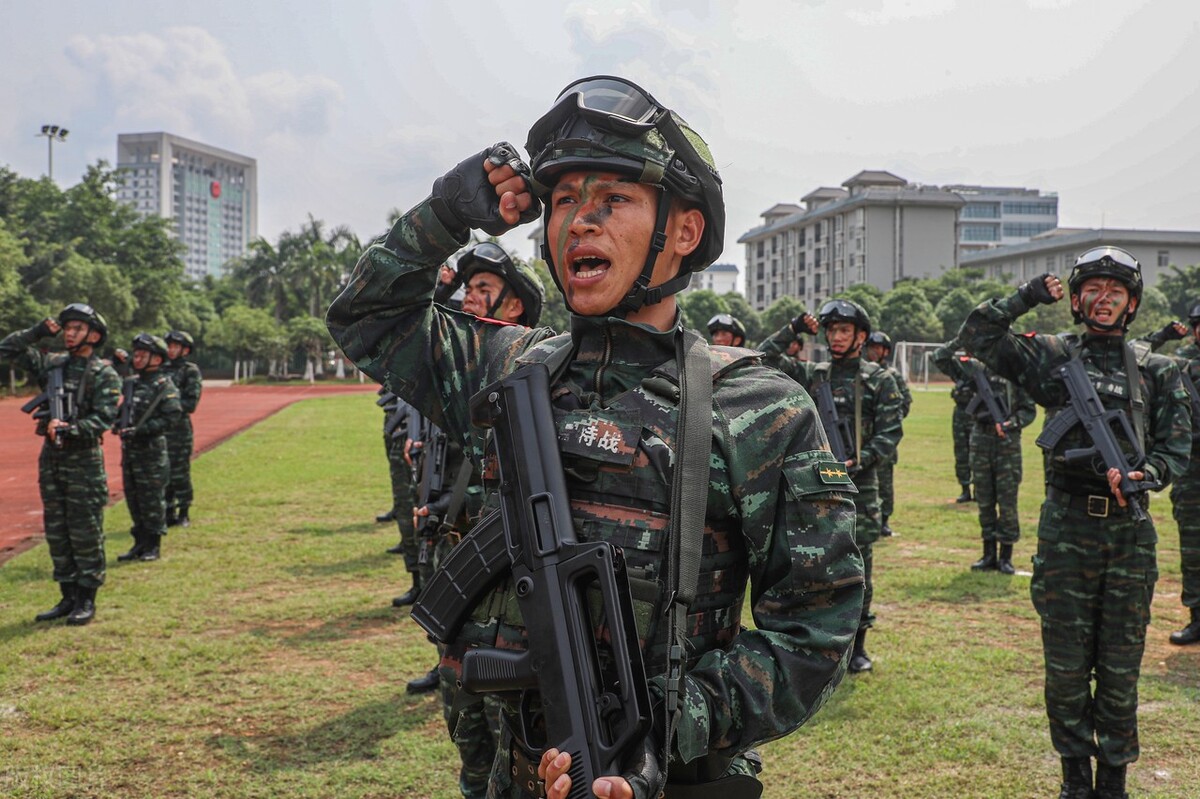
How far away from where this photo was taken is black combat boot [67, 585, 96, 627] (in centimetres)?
811

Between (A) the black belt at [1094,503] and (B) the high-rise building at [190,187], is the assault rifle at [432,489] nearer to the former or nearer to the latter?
(A) the black belt at [1094,503]

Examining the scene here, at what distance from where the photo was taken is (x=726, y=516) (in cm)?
212

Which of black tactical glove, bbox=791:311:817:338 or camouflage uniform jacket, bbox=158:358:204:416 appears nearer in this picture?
black tactical glove, bbox=791:311:817:338

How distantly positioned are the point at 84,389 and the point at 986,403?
951cm

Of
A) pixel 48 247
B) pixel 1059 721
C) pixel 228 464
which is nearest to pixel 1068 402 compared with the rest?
pixel 1059 721

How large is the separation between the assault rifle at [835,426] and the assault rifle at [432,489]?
10.7 ft

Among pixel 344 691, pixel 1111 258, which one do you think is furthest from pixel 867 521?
pixel 344 691

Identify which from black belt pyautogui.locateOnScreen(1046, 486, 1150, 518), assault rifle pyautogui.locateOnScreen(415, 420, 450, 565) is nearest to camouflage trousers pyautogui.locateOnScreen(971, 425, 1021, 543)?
black belt pyautogui.locateOnScreen(1046, 486, 1150, 518)

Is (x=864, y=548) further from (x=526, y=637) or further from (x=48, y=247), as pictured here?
(x=48, y=247)

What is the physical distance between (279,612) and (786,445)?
7.64 m

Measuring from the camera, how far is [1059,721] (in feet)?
16.0

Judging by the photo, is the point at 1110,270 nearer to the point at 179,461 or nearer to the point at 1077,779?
the point at 1077,779

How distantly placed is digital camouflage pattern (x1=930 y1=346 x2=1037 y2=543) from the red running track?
1138 cm

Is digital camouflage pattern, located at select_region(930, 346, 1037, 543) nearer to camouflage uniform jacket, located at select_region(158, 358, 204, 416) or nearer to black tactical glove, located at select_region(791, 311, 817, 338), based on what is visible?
black tactical glove, located at select_region(791, 311, 817, 338)
